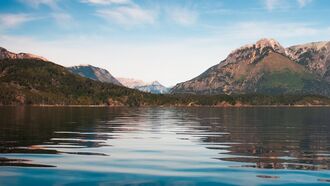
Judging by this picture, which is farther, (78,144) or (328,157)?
(78,144)

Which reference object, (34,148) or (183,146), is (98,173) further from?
(183,146)

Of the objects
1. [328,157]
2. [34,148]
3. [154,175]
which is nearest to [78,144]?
[34,148]

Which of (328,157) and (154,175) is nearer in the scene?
(154,175)

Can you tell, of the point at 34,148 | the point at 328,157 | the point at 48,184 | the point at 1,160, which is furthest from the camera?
the point at 34,148

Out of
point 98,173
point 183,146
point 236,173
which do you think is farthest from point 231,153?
point 98,173

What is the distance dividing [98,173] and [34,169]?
438cm

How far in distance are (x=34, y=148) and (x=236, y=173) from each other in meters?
21.2

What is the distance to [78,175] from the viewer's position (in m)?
28.1

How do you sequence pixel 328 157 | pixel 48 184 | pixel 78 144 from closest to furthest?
pixel 48 184 < pixel 328 157 < pixel 78 144

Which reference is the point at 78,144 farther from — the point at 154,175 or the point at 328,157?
the point at 328,157

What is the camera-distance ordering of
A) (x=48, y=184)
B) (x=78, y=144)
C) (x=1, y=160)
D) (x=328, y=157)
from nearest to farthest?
1. (x=48, y=184)
2. (x=1, y=160)
3. (x=328, y=157)
4. (x=78, y=144)

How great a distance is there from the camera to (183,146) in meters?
48.4

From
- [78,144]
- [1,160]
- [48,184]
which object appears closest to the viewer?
[48,184]

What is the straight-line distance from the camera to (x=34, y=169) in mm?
29844
